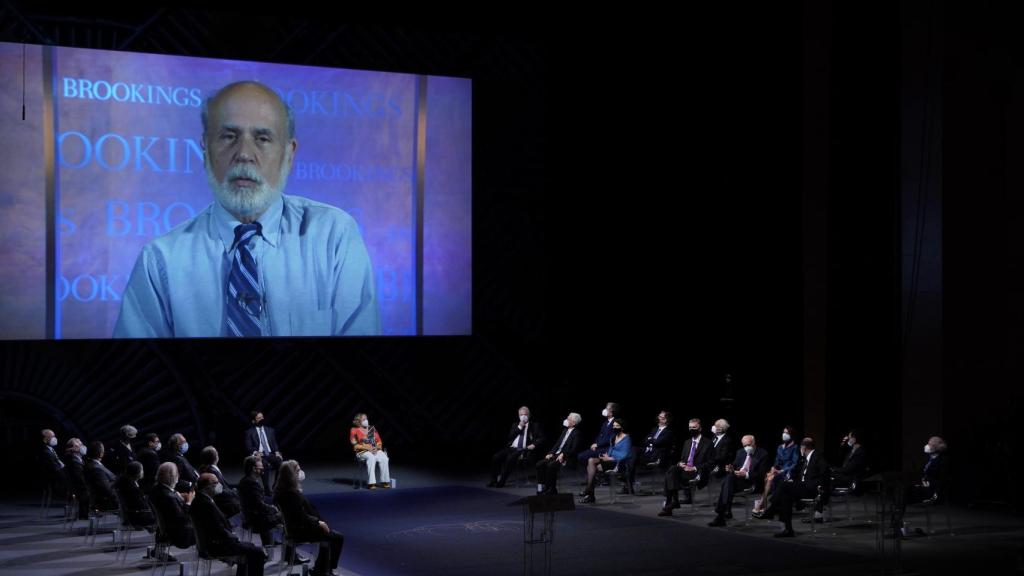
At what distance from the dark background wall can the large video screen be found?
37.0 inches

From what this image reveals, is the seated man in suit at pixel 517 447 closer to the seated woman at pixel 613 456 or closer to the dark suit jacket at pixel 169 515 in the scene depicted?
the seated woman at pixel 613 456

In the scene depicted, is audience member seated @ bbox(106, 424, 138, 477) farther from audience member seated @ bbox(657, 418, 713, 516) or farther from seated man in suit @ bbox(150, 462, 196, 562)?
audience member seated @ bbox(657, 418, 713, 516)

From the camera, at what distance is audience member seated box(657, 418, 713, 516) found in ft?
37.1

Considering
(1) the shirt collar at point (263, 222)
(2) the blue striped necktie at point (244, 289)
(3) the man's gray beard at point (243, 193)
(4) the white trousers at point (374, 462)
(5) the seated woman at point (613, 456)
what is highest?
(3) the man's gray beard at point (243, 193)

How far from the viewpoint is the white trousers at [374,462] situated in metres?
13.1

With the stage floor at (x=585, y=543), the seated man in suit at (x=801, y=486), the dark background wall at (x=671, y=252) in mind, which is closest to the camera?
the stage floor at (x=585, y=543)

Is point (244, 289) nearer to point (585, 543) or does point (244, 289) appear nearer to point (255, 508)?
point (255, 508)

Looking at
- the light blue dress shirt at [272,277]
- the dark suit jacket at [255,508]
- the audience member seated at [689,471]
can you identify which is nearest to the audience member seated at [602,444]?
the audience member seated at [689,471]

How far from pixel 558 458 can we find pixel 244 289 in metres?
4.09

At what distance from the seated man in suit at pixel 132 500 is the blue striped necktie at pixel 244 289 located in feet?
15.4

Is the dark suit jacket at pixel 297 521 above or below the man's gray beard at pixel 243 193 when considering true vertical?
below

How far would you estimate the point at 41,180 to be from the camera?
42.1 ft

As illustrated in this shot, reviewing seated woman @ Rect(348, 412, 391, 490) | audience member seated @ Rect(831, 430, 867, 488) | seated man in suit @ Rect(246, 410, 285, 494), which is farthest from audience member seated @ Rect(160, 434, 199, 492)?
audience member seated @ Rect(831, 430, 867, 488)

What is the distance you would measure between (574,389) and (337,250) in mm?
4065
